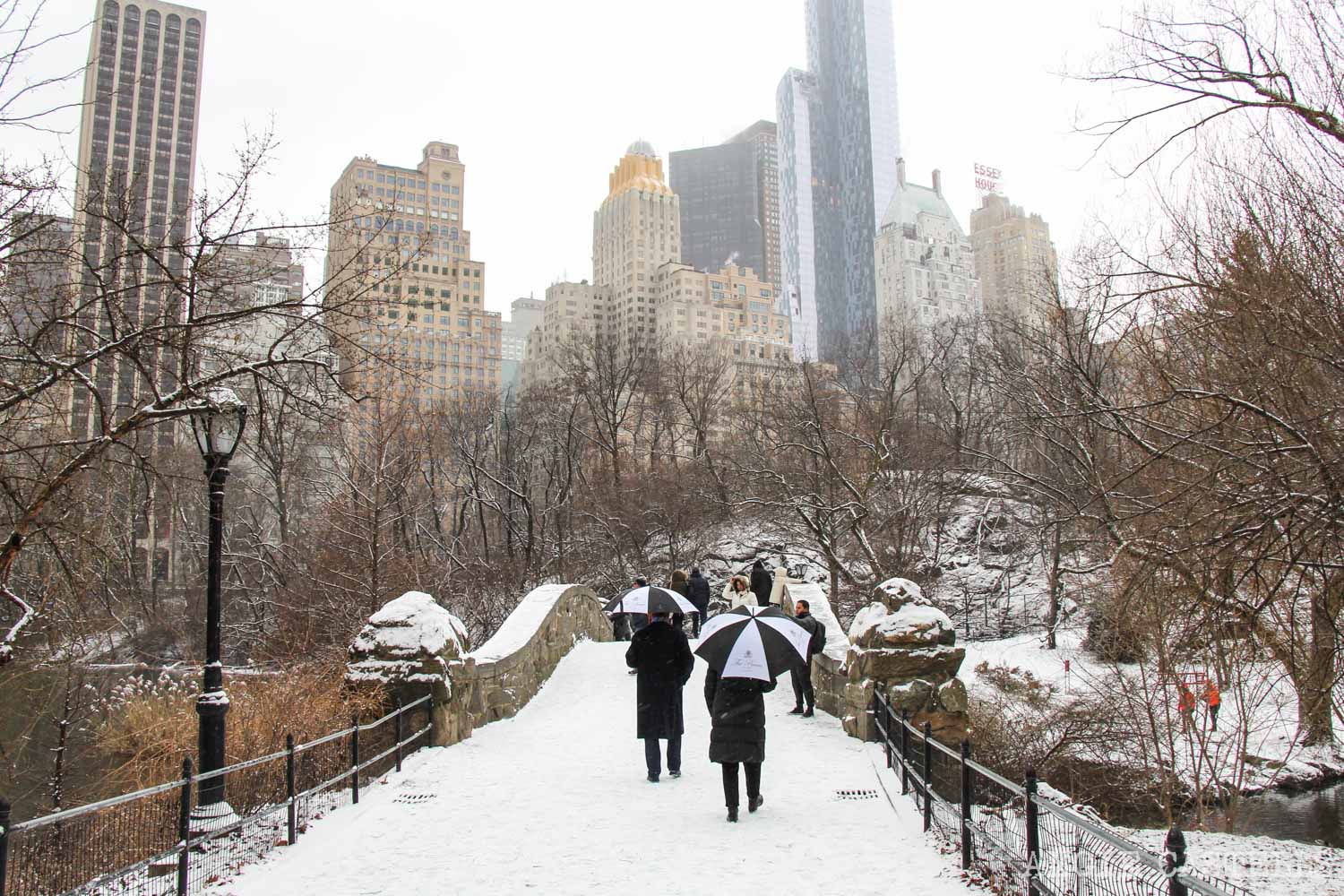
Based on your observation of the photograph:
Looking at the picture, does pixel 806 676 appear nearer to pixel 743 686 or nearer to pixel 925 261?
pixel 743 686

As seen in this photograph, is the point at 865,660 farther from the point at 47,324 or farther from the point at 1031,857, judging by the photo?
the point at 47,324

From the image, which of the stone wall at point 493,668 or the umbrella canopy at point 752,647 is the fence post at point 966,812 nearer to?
the umbrella canopy at point 752,647

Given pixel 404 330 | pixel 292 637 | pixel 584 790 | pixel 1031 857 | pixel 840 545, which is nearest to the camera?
pixel 1031 857

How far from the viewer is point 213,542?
724 centimetres

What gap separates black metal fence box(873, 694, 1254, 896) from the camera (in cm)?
427

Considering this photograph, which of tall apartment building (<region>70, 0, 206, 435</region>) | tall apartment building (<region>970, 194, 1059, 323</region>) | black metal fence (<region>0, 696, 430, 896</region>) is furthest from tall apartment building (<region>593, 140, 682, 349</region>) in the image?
black metal fence (<region>0, 696, 430, 896</region>)

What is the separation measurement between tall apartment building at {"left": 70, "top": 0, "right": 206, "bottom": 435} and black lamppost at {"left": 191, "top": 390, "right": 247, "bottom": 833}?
1.11 meters

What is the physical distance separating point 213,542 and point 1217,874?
10808mm

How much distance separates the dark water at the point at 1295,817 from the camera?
552 inches

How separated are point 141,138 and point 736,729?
11786 mm

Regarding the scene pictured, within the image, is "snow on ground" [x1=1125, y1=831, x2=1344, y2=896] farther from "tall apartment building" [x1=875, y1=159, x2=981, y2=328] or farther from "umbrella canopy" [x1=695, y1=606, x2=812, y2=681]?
"tall apartment building" [x1=875, y1=159, x2=981, y2=328]

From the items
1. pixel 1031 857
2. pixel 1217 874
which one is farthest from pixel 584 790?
pixel 1217 874

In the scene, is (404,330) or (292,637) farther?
(292,637)

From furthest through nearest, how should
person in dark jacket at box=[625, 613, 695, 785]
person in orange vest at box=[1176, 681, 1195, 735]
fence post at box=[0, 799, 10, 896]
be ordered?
person in orange vest at box=[1176, 681, 1195, 735]
person in dark jacket at box=[625, 613, 695, 785]
fence post at box=[0, 799, 10, 896]
